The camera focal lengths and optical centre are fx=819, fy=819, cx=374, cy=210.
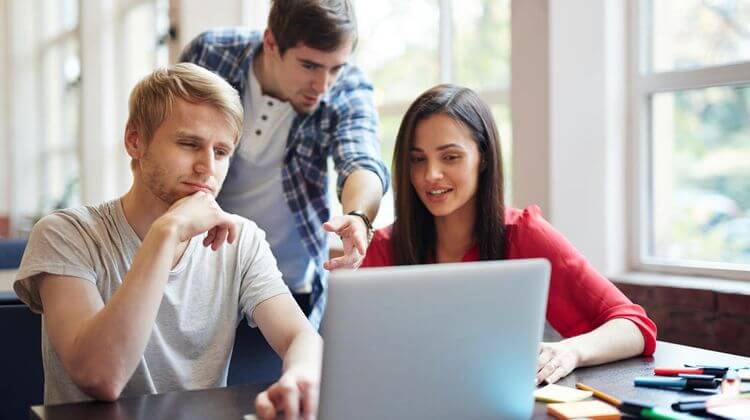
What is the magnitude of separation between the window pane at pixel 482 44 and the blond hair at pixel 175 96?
1.74 m

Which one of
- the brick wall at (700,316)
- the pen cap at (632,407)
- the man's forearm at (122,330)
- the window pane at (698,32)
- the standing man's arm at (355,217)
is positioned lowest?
the brick wall at (700,316)

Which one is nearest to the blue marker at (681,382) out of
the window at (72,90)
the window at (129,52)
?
the window at (72,90)

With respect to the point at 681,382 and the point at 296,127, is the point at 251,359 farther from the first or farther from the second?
the point at 681,382

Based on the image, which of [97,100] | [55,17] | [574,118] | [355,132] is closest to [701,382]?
[355,132]

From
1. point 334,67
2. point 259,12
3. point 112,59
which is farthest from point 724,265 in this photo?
point 112,59

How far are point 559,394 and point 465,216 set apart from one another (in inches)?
31.0

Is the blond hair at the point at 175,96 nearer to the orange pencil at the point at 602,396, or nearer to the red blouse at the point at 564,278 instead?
the red blouse at the point at 564,278

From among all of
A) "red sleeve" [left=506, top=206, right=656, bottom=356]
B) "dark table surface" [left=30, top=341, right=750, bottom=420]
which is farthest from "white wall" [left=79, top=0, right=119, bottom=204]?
"dark table surface" [left=30, top=341, right=750, bottom=420]

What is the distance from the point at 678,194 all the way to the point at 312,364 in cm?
182

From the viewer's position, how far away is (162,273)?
127 cm

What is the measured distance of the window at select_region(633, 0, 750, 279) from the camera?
244 centimetres

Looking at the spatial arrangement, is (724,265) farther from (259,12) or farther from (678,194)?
(259,12)

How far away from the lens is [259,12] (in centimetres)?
399

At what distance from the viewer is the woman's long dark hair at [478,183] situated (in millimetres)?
1871
